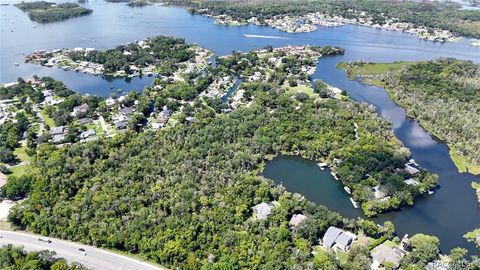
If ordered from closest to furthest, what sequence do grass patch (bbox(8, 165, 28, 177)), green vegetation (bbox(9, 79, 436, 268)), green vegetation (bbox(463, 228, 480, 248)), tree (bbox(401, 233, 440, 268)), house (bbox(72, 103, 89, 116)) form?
tree (bbox(401, 233, 440, 268)) → green vegetation (bbox(9, 79, 436, 268)) → green vegetation (bbox(463, 228, 480, 248)) → grass patch (bbox(8, 165, 28, 177)) → house (bbox(72, 103, 89, 116))

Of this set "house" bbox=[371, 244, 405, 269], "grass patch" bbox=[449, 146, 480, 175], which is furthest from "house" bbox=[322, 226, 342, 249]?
"grass patch" bbox=[449, 146, 480, 175]

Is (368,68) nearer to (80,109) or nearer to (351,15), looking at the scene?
(351,15)

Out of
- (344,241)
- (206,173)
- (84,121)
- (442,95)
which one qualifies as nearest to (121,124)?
(84,121)

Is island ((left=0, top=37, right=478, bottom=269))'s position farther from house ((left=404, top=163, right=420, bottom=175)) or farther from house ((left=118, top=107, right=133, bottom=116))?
house ((left=118, top=107, right=133, bottom=116))

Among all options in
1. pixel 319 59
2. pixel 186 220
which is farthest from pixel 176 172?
pixel 319 59

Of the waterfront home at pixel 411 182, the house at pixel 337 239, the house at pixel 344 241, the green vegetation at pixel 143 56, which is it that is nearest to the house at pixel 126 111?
the green vegetation at pixel 143 56

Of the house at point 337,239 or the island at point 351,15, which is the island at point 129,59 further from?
the house at point 337,239
